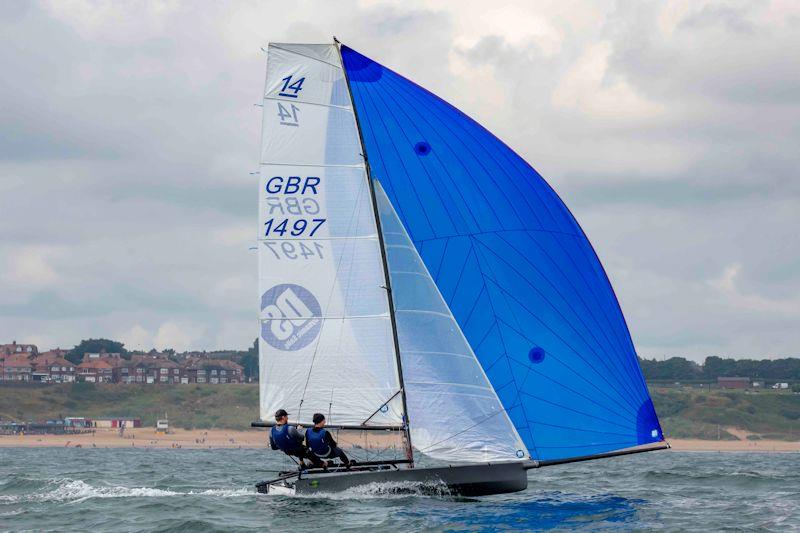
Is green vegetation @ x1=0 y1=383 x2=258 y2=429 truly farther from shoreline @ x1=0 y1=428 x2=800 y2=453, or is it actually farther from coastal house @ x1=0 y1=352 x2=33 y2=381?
coastal house @ x1=0 y1=352 x2=33 y2=381

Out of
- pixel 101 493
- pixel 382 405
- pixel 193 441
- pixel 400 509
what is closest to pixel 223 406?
pixel 193 441

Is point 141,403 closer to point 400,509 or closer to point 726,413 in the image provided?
point 726,413

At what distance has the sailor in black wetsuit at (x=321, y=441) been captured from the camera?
24.9m

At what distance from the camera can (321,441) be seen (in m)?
24.9

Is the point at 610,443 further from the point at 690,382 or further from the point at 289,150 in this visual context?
the point at 690,382

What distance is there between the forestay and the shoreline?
73090 mm

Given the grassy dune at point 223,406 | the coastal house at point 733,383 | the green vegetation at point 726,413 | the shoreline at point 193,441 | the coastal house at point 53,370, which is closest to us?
the shoreline at point 193,441

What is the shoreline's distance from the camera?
10256 centimetres

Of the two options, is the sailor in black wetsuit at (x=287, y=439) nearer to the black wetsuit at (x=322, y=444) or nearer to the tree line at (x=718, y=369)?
the black wetsuit at (x=322, y=444)

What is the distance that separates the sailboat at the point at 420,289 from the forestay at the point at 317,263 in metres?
0.03

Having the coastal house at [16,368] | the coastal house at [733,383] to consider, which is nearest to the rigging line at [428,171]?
the coastal house at [733,383]

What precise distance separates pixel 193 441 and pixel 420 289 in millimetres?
92878

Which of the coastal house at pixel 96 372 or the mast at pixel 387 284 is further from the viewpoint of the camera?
the coastal house at pixel 96 372

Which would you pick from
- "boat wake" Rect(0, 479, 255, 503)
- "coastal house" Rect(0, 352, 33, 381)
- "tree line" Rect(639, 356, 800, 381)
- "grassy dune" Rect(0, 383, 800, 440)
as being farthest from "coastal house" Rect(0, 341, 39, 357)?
"boat wake" Rect(0, 479, 255, 503)
